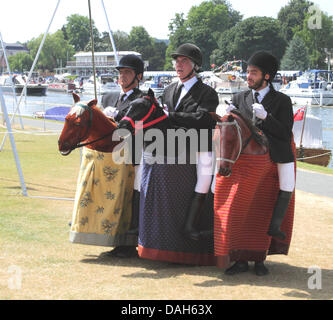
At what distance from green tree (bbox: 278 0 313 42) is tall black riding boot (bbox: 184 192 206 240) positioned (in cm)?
9892

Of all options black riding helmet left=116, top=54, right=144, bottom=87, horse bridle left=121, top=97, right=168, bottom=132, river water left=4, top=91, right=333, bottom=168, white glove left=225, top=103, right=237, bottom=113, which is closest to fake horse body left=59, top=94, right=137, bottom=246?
black riding helmet left=116, top=54, right=144, bottom=87

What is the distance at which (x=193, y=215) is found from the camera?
5395 mm

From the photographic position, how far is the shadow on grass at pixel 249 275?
4.95 m

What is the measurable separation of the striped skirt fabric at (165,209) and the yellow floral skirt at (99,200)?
1.14 feet

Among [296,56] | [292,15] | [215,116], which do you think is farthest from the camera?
[292,15]

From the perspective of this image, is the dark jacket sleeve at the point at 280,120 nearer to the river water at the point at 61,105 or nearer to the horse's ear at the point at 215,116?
the horse's ear at the point at 215,116

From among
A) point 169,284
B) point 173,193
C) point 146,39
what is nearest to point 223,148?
point 173,193

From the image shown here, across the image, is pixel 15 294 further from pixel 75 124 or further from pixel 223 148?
pixel 223 148

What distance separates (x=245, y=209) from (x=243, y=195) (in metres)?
0.15

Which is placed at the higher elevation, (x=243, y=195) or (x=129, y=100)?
(x=129, y=100)

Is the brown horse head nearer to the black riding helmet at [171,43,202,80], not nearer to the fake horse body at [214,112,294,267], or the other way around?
the black riding helmet at [171,43,202,80]

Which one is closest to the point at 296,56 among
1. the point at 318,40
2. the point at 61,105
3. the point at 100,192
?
the point at 318,40

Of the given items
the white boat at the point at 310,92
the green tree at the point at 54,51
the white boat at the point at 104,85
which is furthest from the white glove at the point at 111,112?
the green tree at the point at 54,51

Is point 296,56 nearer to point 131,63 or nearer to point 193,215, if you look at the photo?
point 131,63
